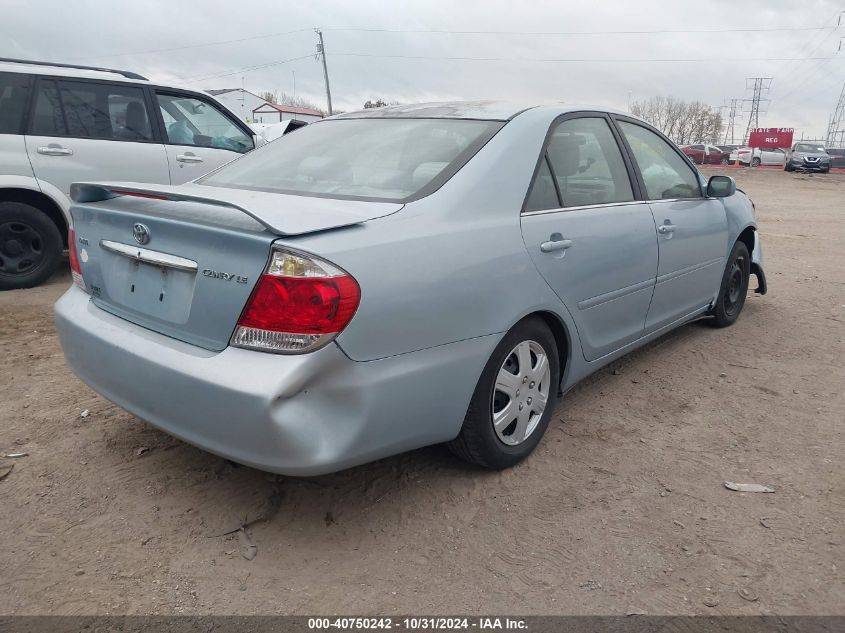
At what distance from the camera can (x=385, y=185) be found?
2.66 metres

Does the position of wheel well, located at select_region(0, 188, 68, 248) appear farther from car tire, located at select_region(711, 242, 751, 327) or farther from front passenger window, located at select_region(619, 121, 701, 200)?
car tire, located at select_region(711, 242, 751, 327)

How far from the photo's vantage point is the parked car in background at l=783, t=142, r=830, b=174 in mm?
32188

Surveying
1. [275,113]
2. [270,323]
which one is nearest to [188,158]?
[270,323]

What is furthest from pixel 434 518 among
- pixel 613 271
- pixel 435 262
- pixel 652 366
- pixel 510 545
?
pixel 652 366

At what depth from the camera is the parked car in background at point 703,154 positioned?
3984cm

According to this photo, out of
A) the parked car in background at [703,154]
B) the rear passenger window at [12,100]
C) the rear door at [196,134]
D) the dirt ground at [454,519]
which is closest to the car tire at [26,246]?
the rear passenger window at [12,100]

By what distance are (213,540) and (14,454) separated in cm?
121

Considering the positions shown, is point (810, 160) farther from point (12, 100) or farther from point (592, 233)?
point (12, 100)

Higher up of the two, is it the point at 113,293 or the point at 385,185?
the point at 385,185

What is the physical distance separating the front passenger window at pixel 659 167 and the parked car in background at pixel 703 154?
3846 cm

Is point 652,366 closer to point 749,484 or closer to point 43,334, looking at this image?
point 749,484

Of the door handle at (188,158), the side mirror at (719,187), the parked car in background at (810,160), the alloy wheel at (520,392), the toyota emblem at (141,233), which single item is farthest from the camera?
the parked car in background at (810,160)

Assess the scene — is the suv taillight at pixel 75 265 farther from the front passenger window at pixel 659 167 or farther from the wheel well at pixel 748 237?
the wheel well at pixel 748 237

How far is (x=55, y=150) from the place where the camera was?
570 cm
